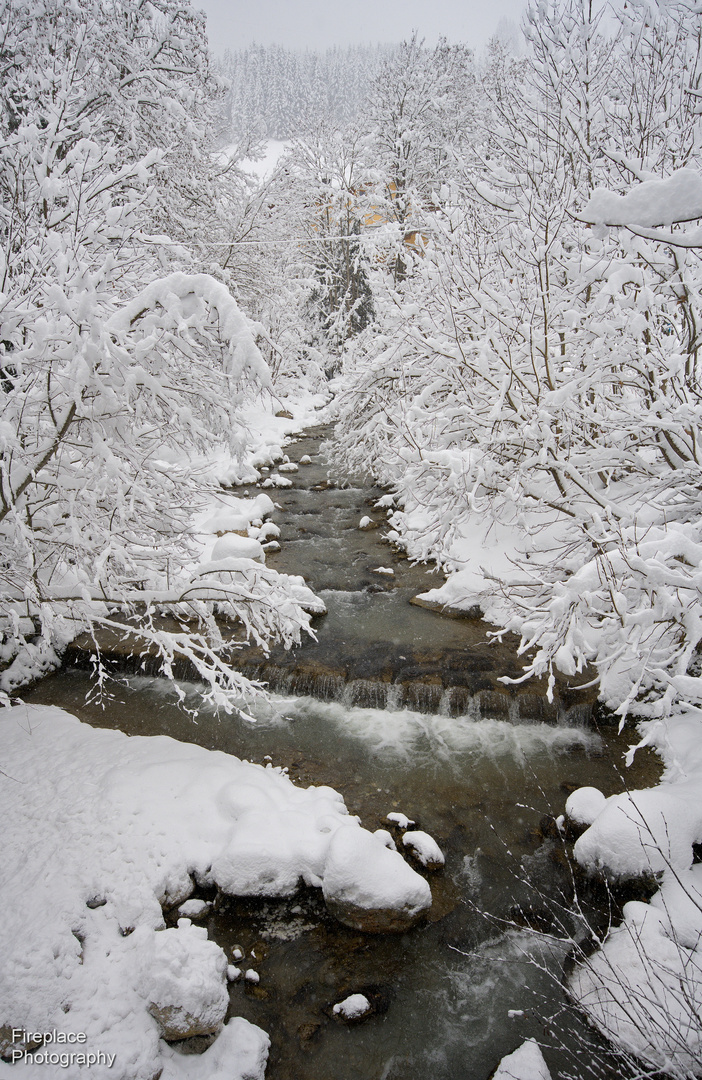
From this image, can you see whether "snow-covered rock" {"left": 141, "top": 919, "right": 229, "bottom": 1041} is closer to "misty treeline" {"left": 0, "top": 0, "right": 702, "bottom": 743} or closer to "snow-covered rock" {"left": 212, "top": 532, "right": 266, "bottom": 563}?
"misty treeline" {"left": 0, "top": 0, "right": 702, "bottom": 743}

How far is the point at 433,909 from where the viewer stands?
4223mm

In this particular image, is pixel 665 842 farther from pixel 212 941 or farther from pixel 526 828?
pixel 212 941

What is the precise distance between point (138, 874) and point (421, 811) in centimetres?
244

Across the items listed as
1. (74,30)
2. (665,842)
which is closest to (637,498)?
(665,842)

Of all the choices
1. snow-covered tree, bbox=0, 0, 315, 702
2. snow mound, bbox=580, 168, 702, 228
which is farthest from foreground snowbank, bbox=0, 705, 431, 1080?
snow mound, bbox=580, 168, 702, 228

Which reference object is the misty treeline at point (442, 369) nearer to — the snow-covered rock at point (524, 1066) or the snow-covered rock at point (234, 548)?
the snow-covered rock at point (234, 548)

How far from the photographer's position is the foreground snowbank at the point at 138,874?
3285 mm

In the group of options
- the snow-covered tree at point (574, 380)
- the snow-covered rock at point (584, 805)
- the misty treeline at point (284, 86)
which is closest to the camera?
the snow-covered tree at point (574, 380)

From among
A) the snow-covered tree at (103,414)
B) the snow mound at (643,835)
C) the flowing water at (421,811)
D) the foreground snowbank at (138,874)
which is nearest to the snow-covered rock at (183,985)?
the foreground snowbank at (138,874)

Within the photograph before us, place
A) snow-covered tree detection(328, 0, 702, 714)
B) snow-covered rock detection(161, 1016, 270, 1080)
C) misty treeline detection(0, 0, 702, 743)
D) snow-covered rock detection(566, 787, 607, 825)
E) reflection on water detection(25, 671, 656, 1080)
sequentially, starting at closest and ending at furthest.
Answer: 1. snow-covered rock detection(161, 1016, 270, 1080)
2. reflection on water detection(25, 671, 656, 1080)
3. misty treeline detection(0, 0, 702, 743)
4. snow-covered tree detection(328, 0, 702, 714)
5. snow-covered rock detection(566, 787, 607, 825)

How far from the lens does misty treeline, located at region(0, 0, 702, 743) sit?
3.66 m

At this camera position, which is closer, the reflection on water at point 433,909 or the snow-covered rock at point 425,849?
the reflection on water at point 433,909

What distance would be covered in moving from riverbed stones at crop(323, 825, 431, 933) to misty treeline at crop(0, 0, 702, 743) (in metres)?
1.72

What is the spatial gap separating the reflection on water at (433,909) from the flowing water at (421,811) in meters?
0.01
